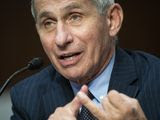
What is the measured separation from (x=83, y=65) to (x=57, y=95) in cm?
32

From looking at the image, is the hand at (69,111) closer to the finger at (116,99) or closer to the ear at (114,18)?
the finger at (116,99)

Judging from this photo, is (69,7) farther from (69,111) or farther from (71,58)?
(69,111)

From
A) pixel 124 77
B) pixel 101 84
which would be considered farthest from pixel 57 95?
pixel 124 77

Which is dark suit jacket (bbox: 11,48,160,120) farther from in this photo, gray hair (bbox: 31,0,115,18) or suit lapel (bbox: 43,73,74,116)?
gray hair (bbox: 31,0,115,18)

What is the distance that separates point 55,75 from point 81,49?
0.43m

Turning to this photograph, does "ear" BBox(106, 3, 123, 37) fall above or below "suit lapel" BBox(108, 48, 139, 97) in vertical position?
above

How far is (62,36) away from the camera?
1724 mm

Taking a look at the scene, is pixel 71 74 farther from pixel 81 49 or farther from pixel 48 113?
pixel 48 113

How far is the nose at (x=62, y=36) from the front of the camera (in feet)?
5.64

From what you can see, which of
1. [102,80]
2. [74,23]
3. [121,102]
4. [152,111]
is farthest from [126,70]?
[121,102]

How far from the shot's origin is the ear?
1902mm

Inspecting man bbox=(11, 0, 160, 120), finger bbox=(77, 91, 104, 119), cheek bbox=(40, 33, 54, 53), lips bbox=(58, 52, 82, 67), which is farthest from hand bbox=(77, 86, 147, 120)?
cheek bbox=(40, 33, 54, 53)

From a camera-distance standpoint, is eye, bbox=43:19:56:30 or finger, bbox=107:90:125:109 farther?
eye, bbox=43:19:56:30

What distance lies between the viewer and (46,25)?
6.08 ft
